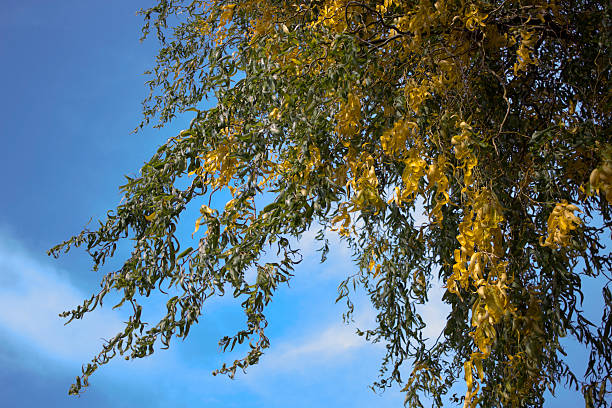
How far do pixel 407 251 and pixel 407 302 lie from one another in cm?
21

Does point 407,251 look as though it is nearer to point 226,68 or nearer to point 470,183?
point 470,183

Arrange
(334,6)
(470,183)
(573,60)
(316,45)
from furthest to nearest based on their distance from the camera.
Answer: (573,60) → (334,6) → (316,45) → (470,183)

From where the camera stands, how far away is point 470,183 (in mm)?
1538

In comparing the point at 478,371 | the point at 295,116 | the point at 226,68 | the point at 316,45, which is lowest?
the point at 478,371

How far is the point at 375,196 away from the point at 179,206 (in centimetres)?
61

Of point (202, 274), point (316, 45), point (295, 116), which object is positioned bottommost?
point (202, 274)

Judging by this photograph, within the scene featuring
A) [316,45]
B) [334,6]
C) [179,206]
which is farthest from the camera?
[334,6]

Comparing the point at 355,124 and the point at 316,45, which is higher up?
the point at 316,45

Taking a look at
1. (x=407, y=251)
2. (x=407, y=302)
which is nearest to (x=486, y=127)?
(x=407, y=251)

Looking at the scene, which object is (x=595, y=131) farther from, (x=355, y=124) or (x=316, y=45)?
(x=316, y=45)

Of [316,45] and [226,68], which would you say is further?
[226,68]

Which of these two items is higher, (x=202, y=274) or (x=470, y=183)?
(x=470, y=183)

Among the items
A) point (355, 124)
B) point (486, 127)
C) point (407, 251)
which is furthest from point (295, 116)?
point (486, 127)

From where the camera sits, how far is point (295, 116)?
1700mm
